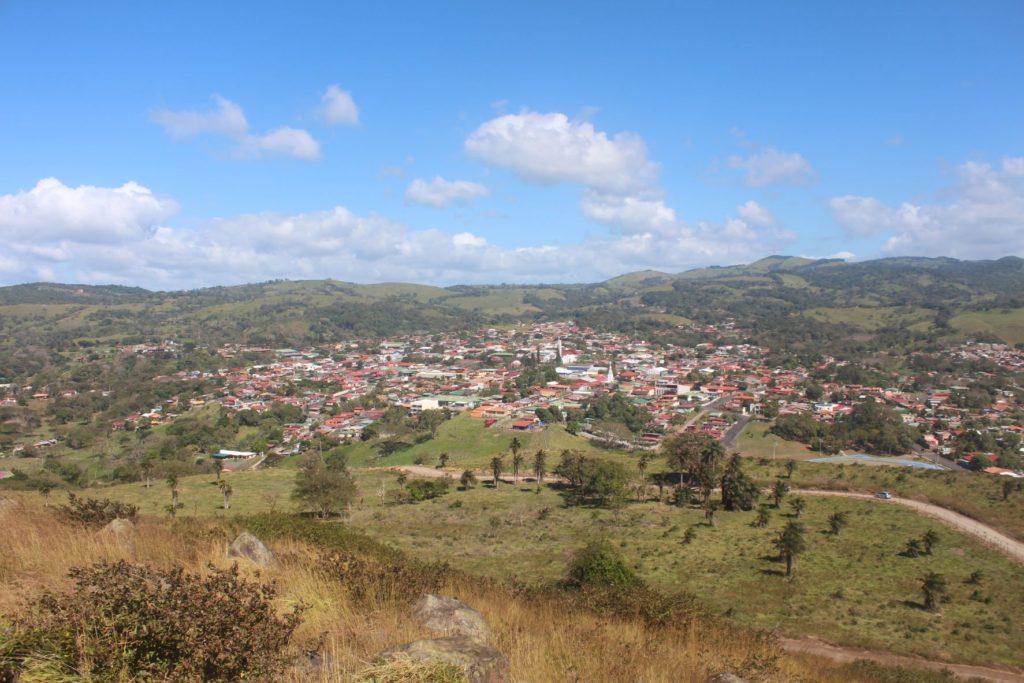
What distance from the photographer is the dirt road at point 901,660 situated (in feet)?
42.1

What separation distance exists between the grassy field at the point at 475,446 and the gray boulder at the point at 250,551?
1485 inches

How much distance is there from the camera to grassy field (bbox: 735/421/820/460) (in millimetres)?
49406

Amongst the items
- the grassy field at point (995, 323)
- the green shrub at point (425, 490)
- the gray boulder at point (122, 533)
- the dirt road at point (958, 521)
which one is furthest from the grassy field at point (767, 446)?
the grassy field at point (995, 323)

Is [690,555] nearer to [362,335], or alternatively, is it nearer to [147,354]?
[147,354]

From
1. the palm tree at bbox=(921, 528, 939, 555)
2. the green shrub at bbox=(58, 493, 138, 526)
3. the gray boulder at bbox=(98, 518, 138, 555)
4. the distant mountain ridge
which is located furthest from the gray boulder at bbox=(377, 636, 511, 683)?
the distant mountain ridge

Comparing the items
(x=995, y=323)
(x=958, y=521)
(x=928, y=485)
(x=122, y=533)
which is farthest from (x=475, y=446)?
(x=995, y=323)

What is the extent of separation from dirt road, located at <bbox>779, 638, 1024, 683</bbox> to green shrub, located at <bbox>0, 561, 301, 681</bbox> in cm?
1345

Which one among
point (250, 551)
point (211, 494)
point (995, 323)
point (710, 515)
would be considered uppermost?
point (995, 323)

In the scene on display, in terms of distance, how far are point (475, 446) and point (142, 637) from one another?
48398mm

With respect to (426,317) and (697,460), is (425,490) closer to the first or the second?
(697,460)

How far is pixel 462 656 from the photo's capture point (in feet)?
12.4

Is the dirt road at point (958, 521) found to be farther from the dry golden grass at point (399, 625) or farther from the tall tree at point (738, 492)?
the dry golden grass at point (399, 625)

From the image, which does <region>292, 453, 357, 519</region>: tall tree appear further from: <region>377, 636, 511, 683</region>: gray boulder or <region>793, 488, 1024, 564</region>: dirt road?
<region>793, 488, 1024, 564</region>: dirt road

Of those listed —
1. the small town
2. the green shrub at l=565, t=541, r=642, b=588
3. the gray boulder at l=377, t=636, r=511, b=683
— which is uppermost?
the gray boulder at l=377, t=636, r=511, b=683
